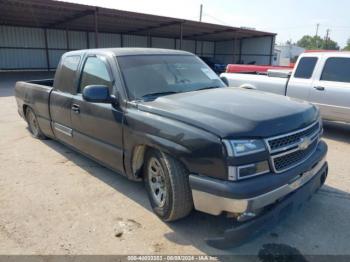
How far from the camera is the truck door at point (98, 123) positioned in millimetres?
3711

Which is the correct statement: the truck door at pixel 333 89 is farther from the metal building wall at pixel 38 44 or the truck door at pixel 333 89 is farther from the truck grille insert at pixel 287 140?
the metal building wall at pixel 38 44

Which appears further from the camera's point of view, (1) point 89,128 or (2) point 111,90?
(1) point 89,128

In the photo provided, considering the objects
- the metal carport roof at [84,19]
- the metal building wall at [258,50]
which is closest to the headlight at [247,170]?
the metal carport roof at [84,19]

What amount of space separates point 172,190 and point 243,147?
0.83 metres

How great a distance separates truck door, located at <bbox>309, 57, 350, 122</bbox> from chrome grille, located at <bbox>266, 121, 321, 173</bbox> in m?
3.82

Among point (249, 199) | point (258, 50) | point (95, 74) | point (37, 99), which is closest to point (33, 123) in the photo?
point (37, 99)

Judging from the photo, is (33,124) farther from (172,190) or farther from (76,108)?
(172,190)

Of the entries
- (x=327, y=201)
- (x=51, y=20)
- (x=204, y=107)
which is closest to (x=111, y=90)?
(x=204, y=107)

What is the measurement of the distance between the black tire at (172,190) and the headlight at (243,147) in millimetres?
562

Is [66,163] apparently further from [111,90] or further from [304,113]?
[304,113]

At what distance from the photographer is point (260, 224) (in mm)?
2594

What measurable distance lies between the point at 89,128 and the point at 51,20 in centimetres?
2313

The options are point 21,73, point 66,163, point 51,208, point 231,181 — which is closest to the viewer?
point 231,181

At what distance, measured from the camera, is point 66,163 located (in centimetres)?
514
